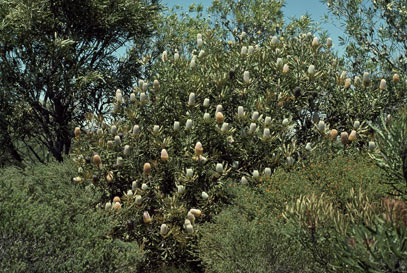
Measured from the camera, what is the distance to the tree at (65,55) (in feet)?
34.9

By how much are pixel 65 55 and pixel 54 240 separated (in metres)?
7.04

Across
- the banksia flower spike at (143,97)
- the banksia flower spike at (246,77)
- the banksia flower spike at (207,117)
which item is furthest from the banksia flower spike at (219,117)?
the banksia flower spike at (143,97)

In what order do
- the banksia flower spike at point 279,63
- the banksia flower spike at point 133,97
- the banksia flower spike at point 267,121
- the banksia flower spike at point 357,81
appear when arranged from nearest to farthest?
the banksia flower spike at point 267,121 → the banksia flower spike at point 133,97 → the banksia flower spike at point 279,63 → the banksia flower spike at point 357,81

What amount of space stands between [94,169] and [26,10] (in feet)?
17.2

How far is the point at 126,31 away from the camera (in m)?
12.0

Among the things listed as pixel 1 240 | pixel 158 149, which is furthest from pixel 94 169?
pixel 1 240

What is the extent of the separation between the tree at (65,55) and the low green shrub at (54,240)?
6.00 m

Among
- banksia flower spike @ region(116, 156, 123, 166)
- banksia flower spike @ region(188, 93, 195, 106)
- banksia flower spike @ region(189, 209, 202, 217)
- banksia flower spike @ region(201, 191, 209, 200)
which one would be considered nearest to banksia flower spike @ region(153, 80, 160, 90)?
banksia flower spike @ region(188, 93, 195, 106)

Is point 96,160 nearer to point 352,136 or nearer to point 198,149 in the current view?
point 198,149

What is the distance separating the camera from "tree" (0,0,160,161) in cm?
1063

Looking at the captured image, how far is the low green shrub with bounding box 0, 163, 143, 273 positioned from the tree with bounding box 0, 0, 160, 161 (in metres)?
6.00

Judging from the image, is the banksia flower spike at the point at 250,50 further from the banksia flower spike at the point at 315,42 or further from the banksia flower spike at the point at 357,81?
the banksia flower spike at the point at 357,81

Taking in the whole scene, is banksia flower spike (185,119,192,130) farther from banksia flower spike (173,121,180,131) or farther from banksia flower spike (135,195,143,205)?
banksia flower spike (135,195,143,205)

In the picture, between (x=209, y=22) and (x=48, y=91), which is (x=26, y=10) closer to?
(x=48, y=91)
